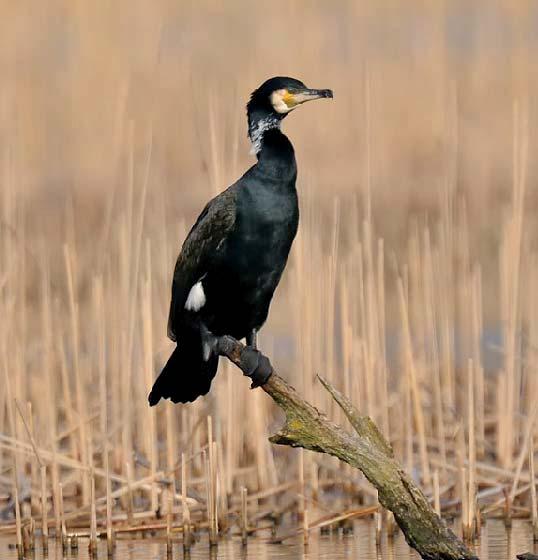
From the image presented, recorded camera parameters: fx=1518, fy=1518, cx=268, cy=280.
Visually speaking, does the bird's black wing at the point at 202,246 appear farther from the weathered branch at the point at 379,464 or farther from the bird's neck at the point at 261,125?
the weathered branch at the point at 379,464

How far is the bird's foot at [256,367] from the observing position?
18.4ft

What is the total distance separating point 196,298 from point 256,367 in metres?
0.55

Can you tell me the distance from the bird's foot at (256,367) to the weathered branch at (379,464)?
0.31 m

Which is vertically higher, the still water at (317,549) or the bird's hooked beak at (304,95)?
the bird's hooked beak at (304,95)

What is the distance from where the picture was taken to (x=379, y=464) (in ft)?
17.3

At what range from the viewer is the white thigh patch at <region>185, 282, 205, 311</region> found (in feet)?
20.0

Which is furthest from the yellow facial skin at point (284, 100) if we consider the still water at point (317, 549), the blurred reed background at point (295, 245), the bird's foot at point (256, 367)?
the still water at point (317, 549)

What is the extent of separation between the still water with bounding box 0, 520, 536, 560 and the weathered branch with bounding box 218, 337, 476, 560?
1.15 metres

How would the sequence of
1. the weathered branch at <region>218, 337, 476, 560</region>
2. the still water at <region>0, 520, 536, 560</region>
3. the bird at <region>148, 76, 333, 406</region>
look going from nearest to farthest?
1. the weathered branch at <region>218, 337, 476, 560</region>
2. the bird at <region>148, 76, 333, 406</region>
3. the still water at <region>0, 520, 536, 560</region>

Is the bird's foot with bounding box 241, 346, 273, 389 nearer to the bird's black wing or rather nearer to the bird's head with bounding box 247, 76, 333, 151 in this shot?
the bird's black wing

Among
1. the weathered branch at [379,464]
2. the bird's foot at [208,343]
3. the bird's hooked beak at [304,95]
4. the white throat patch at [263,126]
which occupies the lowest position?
the weathered branch at [379,464]

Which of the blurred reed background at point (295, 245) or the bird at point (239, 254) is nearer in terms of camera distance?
the bird at point (239, 254)

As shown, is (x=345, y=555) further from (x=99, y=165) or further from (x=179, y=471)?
(x=99, y=165)

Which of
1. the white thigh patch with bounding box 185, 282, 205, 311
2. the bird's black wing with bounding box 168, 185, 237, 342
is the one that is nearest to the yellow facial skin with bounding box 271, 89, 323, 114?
the bird's black wing with bounding box 168, 185, 237, 342
